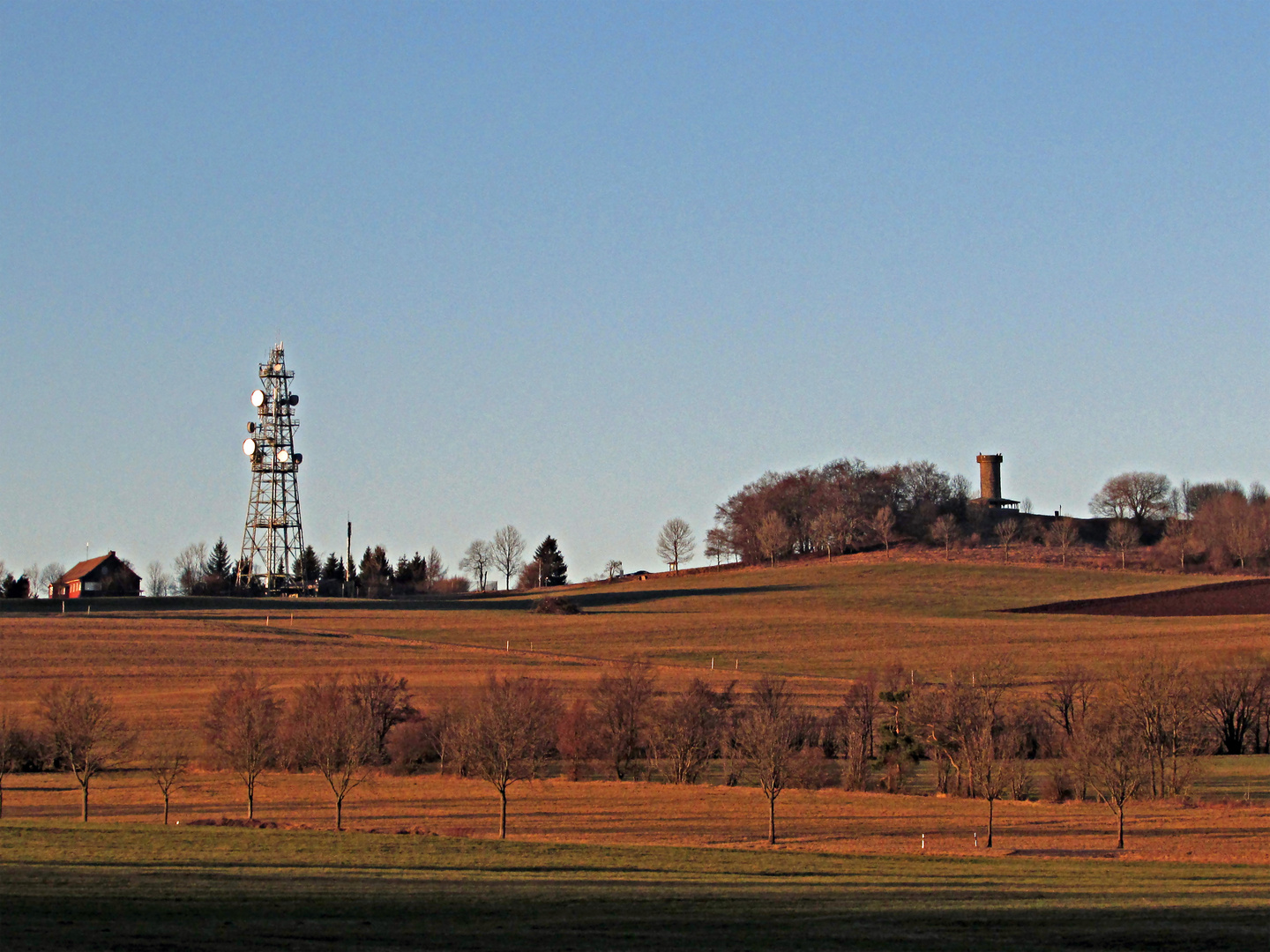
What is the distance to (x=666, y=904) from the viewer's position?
24.2 m

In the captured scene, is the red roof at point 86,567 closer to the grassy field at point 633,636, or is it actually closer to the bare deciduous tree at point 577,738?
the grassy field at point 633,636

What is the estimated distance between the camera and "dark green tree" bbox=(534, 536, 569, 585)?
15025 centimetres

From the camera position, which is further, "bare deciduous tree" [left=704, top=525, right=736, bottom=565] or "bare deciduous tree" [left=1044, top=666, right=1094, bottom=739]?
"bare deciduous tree" [left=704, top=525, right=736, bottom=565]

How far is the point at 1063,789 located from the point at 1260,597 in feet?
176

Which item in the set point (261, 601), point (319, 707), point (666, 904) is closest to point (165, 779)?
point (319, 707)

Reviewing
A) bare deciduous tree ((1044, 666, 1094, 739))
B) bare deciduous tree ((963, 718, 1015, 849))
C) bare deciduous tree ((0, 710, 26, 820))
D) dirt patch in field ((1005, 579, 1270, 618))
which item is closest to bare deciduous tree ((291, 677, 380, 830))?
bare deciduous tree ((0, 710, 26, 820))

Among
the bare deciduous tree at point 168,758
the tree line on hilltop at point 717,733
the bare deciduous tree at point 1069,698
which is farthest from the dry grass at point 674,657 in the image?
the bare deciduous tree at point 1069,698

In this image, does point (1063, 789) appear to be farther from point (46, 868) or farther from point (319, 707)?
point (46, 868)

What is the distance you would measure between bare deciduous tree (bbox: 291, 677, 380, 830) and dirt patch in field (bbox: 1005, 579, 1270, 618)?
5033 centimetres

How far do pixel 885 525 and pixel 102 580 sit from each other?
6790 cm

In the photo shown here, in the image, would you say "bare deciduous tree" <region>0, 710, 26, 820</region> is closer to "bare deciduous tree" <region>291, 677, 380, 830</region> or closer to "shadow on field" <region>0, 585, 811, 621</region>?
"bare deciduous tree" <region>291, 677, 380, 830</region>

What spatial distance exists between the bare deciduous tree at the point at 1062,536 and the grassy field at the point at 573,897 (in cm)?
9345

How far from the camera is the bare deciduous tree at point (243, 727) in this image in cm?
4666

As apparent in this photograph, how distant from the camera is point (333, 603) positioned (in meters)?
101
